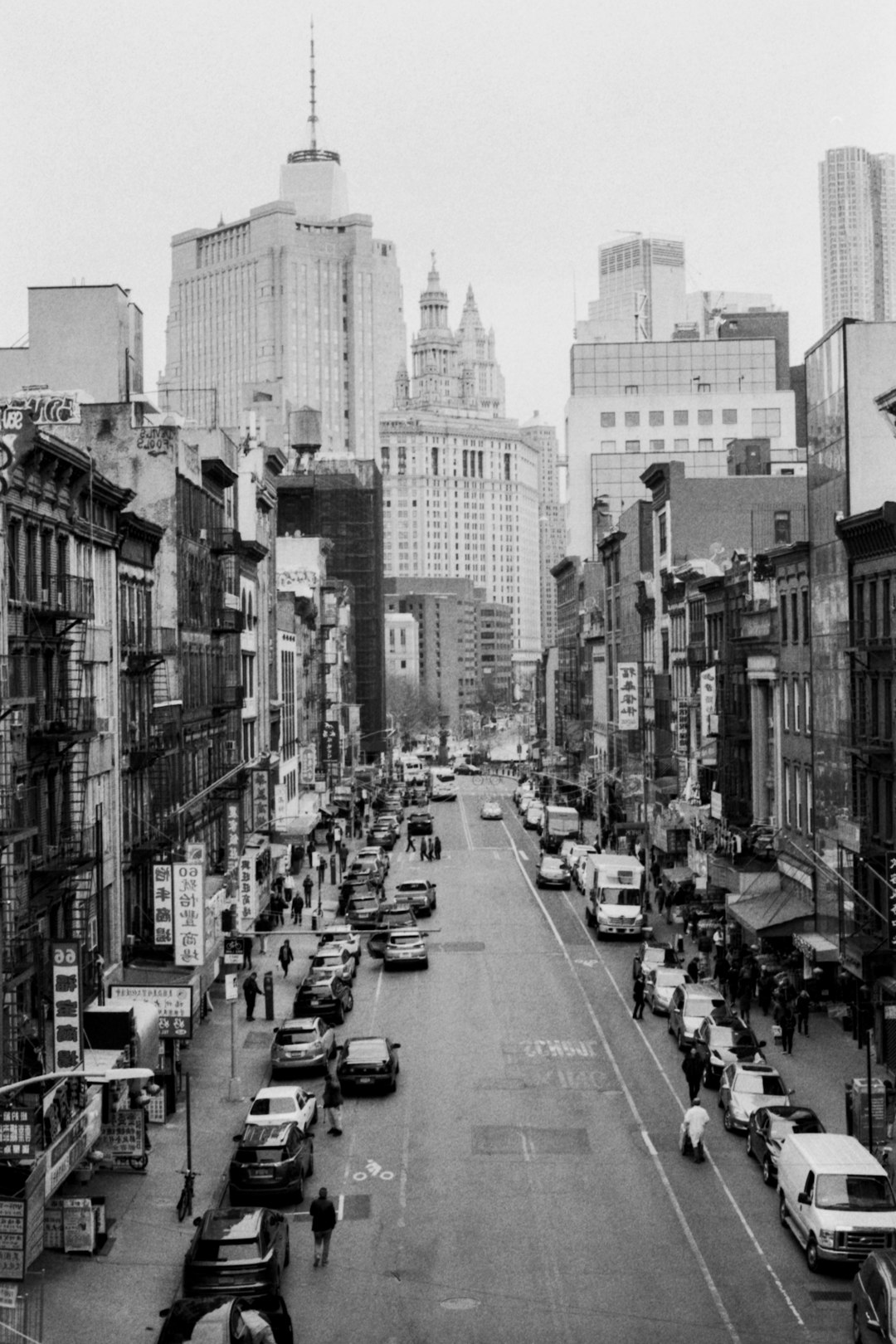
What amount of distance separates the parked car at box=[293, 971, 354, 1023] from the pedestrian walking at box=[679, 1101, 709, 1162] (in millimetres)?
16454

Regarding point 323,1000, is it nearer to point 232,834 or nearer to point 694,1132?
point 232,834

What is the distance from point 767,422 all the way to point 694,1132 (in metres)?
129

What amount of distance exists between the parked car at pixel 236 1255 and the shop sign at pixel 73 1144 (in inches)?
129

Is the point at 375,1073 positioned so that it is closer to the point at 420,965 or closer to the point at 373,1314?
the point at 373,1314

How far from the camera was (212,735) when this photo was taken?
202 ft

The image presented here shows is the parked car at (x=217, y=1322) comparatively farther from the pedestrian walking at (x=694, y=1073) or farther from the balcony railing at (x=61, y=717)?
the pedestrian walking at (x=694, y=1073)

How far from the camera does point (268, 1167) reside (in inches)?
1210

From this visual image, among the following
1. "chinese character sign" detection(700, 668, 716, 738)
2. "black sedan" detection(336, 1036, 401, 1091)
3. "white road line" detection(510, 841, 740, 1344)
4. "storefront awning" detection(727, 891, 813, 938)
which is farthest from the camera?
"chinese character sign" detection(700, 668, 716, 738)

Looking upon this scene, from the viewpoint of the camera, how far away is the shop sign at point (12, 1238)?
25672 mm

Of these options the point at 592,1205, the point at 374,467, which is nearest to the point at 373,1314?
the point at 592,1205

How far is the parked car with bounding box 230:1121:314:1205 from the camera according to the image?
30.7m

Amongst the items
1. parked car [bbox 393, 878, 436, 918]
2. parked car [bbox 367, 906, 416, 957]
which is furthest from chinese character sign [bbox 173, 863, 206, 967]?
parked car [bbox 393, 878, 436, 918]

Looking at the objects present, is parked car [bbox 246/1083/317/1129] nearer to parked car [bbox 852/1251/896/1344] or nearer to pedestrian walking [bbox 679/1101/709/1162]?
pedestrian walking [bbox 679/1101/709/1162]

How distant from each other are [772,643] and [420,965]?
16.3 m
